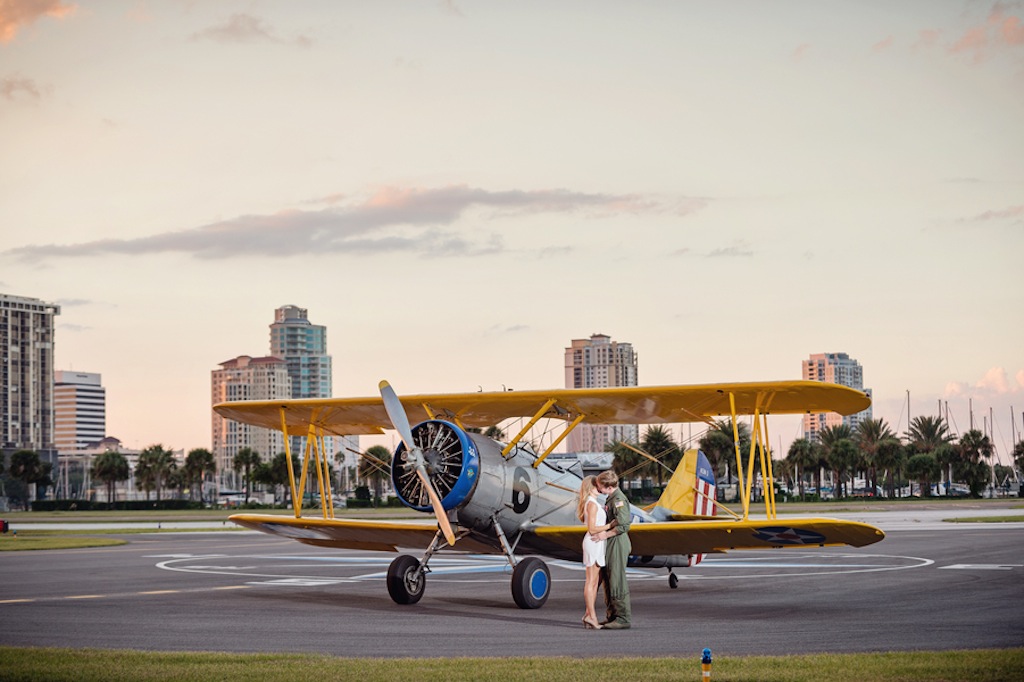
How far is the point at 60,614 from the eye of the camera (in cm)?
1538

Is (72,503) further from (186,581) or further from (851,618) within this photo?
(851,618)

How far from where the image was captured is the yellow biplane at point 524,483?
50.6ft

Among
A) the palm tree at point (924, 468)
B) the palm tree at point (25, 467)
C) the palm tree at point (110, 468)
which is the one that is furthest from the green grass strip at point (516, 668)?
the palm tree at point (25, 467)

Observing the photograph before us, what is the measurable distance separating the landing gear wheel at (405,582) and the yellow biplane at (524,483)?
0.05 feet

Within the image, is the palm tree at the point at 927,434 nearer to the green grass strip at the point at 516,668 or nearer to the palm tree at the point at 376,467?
the palm tree at the point at 376,467

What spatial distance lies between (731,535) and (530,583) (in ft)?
9.58

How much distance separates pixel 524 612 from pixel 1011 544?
19.4 metres

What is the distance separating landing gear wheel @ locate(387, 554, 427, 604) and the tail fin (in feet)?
18.0

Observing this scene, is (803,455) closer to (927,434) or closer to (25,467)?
(927,434)

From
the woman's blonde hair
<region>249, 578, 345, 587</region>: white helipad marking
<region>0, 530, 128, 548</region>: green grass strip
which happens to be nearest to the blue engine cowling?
the woman's blonde hair

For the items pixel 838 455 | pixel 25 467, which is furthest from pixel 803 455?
pixel 25 467

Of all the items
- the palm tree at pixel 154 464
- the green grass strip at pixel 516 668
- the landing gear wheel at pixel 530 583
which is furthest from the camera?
the palm tree at pixel 154 464

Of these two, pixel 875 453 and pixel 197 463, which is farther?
pixel 197 463

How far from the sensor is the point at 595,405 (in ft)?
57.7
